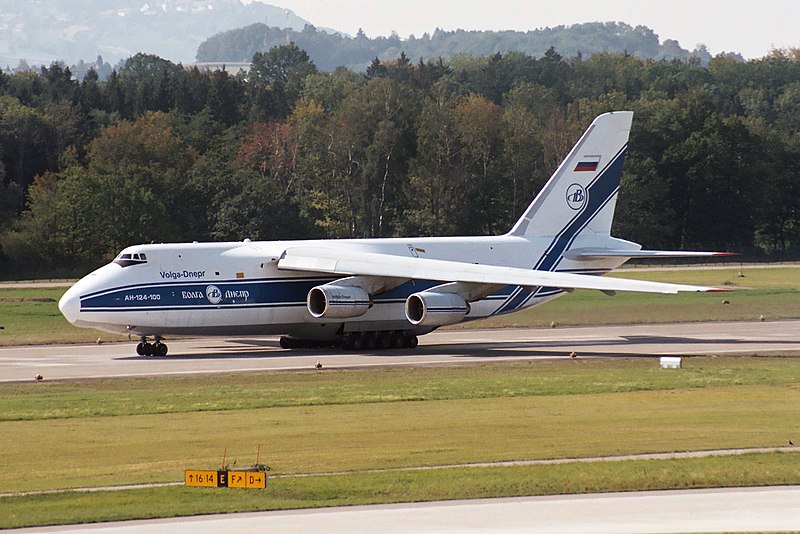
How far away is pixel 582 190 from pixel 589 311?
9.79 metres

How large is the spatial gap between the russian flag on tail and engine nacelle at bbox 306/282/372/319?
972 centimetres

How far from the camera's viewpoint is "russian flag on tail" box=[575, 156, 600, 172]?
44.6m

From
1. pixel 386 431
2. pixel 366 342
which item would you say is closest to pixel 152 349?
pixel 366 342

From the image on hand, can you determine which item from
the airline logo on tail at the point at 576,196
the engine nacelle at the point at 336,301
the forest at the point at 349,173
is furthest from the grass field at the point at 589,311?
the forest at the point at 349,173

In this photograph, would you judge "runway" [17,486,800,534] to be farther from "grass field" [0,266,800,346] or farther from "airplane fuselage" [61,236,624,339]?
"grass field" [0,266,800,346]

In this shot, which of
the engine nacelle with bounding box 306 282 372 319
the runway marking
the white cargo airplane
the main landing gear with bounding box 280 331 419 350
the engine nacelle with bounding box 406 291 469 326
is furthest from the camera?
the main landing gear with bounding box 280 331 419 350

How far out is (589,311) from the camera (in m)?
53.4

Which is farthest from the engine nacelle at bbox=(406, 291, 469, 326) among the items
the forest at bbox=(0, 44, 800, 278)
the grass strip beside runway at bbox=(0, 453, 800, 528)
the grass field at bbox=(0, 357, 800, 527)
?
the forest at bbox=(0, 44, 800, 278)

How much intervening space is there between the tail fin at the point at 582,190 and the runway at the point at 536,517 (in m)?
27.8

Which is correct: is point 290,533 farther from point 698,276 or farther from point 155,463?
point 698,276

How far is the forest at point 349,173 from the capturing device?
255 feet

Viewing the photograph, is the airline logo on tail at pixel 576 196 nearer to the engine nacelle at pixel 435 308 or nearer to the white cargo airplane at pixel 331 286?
the white cargo airplane at pixel 331 286

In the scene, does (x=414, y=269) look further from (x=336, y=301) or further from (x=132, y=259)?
(x=132, y=259)

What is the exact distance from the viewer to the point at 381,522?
15.4m
